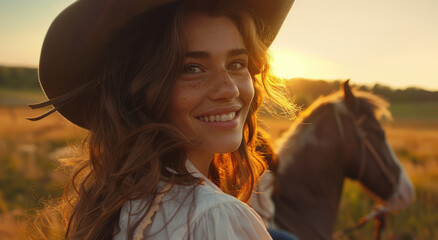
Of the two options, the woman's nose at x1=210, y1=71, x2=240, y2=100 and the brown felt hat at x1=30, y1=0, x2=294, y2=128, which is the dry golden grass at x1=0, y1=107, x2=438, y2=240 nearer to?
the brown felt hat at x1=30, y1=0, x2=294, y2=128

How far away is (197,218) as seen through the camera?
1171mm

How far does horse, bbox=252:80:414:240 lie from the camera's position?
3477 mm

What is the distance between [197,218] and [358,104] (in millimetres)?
2979

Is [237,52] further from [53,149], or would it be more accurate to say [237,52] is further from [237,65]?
[53,149]

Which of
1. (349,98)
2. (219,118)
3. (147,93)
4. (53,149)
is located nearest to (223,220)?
(219,118)

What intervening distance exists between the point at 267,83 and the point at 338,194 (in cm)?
205

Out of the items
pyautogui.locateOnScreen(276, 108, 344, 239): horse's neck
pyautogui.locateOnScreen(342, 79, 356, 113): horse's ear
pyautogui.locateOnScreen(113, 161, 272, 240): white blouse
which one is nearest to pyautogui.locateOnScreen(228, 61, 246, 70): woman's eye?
pyautogui.locateOnScreen(113, 161, 272, 240): white blouse

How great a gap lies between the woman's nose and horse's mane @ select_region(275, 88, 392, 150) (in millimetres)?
2218

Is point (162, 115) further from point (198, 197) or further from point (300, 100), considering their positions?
point (300, 100)

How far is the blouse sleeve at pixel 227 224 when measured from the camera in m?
1.15

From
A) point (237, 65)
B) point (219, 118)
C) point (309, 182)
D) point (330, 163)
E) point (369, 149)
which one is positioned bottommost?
point (309, 182)

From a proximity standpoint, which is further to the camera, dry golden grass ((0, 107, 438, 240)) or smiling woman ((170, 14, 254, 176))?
dry golden grass ((0, 107, 438, 240))

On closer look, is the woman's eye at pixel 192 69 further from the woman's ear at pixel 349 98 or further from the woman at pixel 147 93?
the woman's ear at pixel 349 98

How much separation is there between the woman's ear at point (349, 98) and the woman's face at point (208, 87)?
2261 mm
